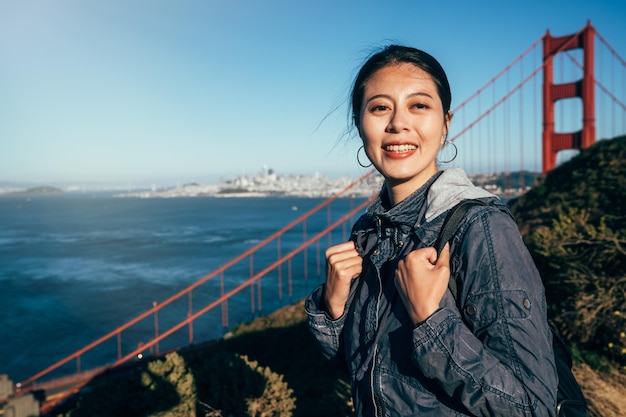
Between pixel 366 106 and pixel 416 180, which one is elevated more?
pixel 366 106

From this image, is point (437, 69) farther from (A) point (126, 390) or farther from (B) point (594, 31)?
A: (B) point (594, 31)

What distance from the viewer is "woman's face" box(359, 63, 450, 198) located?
1.54m

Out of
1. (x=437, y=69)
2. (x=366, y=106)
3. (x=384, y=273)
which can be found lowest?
(x=384, y=273)

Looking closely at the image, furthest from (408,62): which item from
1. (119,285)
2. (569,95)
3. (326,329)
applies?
(119,285)

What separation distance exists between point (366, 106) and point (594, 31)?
963 inches

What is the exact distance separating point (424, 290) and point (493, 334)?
8.3 inches

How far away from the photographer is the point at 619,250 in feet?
26.2

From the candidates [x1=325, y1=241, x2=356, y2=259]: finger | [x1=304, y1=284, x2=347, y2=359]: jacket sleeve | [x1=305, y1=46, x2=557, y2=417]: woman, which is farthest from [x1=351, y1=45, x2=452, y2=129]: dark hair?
[x1=304, y1=284, x2=347, y2=359]: jacket sleeve

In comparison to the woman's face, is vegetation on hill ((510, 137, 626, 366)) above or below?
below

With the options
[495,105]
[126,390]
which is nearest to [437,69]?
[126,390]

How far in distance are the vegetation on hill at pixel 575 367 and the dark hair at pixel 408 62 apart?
4783 millimetres

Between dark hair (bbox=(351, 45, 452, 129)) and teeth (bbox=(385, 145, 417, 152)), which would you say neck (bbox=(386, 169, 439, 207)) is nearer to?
teeth (bbox=(385, 145, 417, 152))

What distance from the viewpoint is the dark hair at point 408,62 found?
156 centimetres

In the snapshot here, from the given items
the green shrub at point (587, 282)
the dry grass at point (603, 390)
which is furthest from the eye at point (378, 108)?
the green shrub at point (587, 282)
